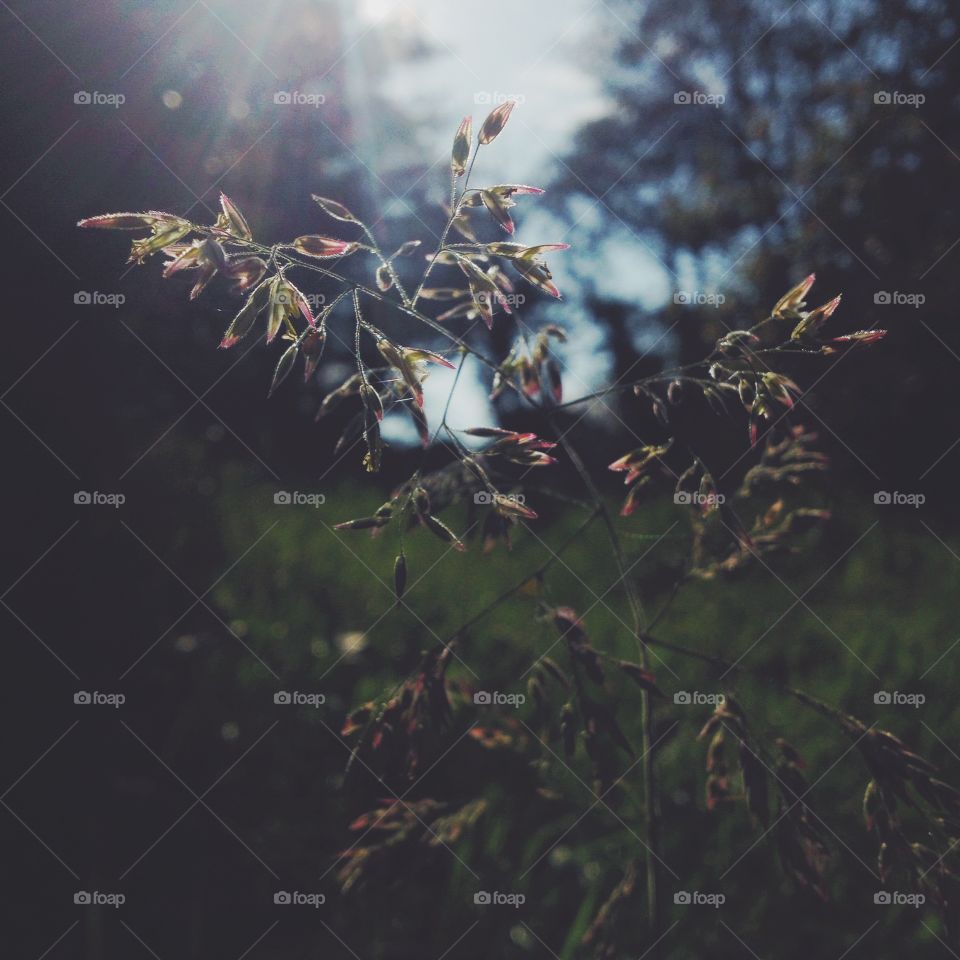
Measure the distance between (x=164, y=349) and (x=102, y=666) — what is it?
4.08 feet

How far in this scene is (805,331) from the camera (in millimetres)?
956

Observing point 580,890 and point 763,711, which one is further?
point 763,711

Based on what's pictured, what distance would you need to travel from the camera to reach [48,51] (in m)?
2.63

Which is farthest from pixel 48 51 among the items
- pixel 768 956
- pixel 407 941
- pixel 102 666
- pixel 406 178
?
pixel 406 178

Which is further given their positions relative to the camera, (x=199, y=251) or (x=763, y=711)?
(x=763, y=711)

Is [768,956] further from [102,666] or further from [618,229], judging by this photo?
[618,229]

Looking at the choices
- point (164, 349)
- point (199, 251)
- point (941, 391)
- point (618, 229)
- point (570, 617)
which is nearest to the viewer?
point (199, 251)

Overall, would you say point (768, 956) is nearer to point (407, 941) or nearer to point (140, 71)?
point (407, 941)

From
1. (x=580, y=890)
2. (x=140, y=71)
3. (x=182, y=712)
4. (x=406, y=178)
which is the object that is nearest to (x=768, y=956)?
(x=580, y=890)

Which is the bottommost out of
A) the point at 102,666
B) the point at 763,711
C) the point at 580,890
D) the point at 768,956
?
the point at 102,666

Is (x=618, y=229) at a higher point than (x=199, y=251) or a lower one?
higher

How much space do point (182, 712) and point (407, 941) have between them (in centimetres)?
91

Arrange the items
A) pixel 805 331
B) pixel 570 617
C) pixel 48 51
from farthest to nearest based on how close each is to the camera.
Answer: pixel 48 51 < pixel 570 617 < pixel 805 331

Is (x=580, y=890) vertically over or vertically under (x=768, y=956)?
under
